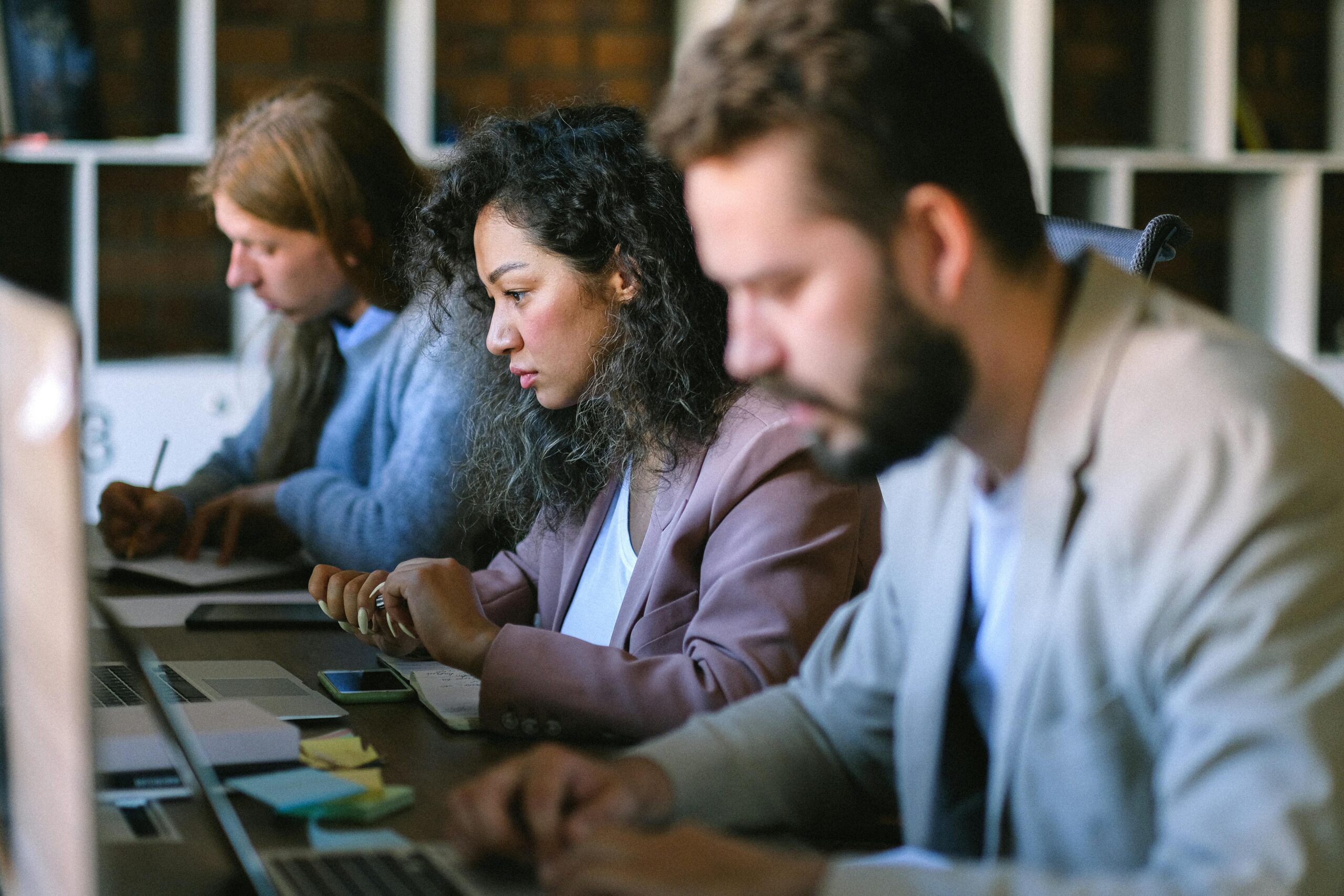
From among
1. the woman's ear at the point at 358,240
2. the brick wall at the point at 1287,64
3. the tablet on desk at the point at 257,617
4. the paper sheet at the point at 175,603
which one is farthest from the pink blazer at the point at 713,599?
the brick wall at the point at 1287,64

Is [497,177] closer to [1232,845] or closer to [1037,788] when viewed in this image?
[1037,788]

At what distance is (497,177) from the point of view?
1619mm

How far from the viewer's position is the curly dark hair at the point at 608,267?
151 cm

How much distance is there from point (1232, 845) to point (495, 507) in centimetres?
123

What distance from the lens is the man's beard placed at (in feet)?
2.84

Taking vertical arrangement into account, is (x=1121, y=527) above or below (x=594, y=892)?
above

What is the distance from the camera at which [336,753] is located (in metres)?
1.15

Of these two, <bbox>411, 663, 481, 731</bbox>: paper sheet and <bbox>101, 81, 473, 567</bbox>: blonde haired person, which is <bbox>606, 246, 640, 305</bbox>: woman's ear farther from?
<bbox>101, 81, 473, 567</bbox>: blonde haired person

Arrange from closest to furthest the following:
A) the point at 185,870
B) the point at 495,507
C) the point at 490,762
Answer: the point at 185,870
the point at 490,762
the point at 495,507

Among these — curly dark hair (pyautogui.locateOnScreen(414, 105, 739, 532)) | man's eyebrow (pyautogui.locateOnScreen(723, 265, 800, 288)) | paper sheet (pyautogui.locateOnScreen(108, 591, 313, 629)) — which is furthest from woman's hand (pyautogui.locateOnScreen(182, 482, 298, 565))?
man's eyebrow (pyautogui.locateOnScreen(723, 265, 800, 288))

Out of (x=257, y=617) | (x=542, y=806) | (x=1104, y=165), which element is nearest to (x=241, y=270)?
(x=257, y=617)

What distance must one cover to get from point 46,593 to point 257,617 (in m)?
1.18

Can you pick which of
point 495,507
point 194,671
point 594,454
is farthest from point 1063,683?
point 495,507

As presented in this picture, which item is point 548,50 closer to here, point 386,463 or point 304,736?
point 386,463
